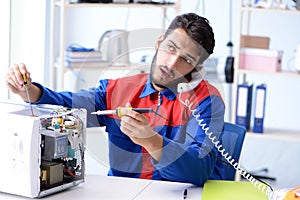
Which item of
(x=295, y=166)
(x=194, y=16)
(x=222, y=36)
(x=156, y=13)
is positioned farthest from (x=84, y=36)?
(x=194, y=16)

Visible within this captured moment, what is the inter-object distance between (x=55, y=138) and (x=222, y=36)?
2.79m

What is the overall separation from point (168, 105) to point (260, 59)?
1.63 m

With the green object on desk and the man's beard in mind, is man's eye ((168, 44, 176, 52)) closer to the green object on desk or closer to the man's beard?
the man's beard

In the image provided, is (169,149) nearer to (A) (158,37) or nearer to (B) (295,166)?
(A) (158,37)

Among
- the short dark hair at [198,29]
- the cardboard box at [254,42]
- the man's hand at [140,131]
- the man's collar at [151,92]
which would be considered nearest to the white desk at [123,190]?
the man's hand at [140,131]

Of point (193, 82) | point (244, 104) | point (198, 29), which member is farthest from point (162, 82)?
point (244, 104)

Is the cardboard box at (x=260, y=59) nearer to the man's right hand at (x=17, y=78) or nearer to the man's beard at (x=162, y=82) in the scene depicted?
the man's beard at (x=162, y=82)

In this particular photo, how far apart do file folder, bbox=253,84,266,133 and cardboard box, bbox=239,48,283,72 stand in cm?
12

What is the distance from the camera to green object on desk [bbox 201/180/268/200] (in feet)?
6.13

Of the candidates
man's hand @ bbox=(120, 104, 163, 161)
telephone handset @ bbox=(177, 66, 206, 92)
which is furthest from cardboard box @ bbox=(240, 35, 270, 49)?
man's hand @ bbox=(120, 104, 163, 161)

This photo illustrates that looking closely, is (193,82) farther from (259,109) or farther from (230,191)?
(259,109)

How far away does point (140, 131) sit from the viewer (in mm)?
1755

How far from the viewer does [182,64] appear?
1.88 meters

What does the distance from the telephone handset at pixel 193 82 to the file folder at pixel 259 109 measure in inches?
62.4
